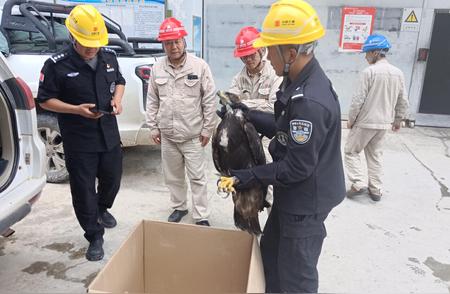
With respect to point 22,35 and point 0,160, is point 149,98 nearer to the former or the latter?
point 0,160

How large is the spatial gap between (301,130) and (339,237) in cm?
218

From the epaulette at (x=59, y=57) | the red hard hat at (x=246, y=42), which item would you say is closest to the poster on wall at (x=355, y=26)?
the red hard hat at (x=246, y=42)

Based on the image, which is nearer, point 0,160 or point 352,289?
point 0,160

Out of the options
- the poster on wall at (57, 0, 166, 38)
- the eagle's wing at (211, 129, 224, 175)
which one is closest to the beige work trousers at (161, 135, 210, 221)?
the eagle's wing at (211, 129, 224, 175)

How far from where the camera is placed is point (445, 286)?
284cm

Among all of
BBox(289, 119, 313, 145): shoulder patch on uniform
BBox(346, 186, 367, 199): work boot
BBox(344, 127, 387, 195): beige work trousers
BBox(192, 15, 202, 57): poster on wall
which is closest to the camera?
BBox(289, 119, 313, 145): shoulder patch on uniform

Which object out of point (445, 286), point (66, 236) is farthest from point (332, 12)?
point (66, 236)

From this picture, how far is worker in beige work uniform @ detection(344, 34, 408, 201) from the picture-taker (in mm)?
4168

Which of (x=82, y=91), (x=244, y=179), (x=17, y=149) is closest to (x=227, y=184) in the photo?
(x=244, y=179)

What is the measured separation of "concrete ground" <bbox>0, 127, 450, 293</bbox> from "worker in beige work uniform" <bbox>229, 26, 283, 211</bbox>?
2.78ft

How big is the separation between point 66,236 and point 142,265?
163cm

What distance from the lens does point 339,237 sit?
3.49m

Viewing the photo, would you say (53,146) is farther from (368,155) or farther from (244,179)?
(368,155)

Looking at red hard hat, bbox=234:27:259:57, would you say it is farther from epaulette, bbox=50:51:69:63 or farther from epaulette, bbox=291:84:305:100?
epaulette, bbox=291:84:305:100
